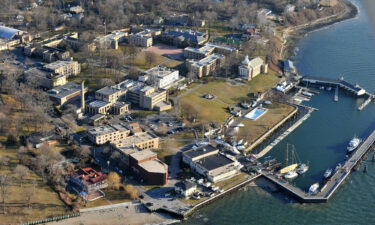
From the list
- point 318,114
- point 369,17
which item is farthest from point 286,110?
point 369,17

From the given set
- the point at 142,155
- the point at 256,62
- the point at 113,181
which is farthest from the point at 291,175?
the point at 256,62

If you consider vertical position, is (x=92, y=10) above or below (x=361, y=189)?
above

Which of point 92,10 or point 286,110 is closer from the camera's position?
point 286,110

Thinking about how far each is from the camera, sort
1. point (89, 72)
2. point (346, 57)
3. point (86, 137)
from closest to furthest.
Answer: point (86, 137), point (89, 72), point (346, 57)

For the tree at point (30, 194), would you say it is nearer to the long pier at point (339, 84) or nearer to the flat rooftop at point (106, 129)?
the flat rooftop at point (106, 129)

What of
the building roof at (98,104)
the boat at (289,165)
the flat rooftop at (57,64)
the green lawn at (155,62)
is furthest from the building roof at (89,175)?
the green lawn at (155,62)

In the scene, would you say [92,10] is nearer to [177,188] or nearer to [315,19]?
[315,19]

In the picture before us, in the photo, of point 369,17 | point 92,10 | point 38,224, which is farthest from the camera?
point 369,17
